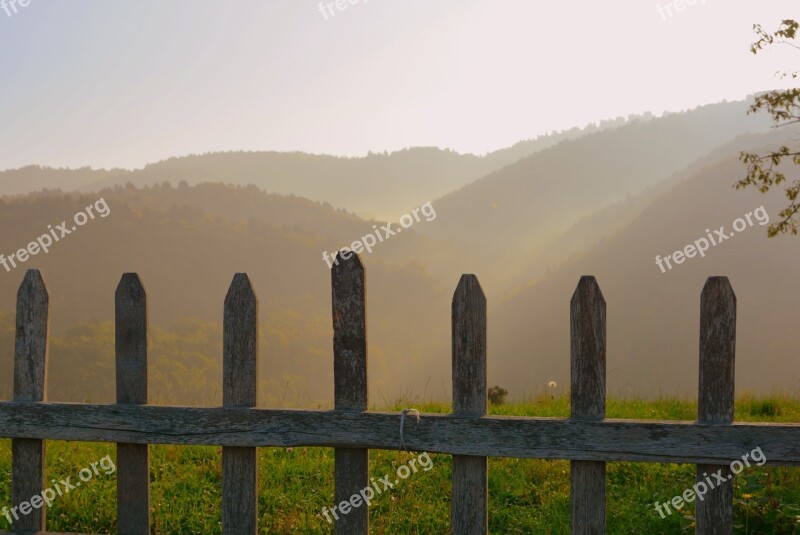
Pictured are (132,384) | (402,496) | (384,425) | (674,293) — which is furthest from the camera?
(674,293)

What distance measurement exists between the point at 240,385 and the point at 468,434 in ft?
4.46

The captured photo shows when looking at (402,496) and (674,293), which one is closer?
(402,496)

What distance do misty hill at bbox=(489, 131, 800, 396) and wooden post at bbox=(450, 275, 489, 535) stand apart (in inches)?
1309

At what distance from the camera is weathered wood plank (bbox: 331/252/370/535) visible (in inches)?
157

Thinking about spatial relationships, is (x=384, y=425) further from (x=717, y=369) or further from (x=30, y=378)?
(x=30, y=378)

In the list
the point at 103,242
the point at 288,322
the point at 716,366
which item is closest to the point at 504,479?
the point at 716,366

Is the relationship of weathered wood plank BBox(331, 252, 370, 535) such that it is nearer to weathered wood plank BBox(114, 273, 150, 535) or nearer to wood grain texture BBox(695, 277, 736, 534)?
weathered wood plank BBox(114, 273, 150, 535)

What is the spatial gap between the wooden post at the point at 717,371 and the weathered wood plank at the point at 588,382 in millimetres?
515

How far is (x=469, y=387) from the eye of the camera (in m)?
3.89

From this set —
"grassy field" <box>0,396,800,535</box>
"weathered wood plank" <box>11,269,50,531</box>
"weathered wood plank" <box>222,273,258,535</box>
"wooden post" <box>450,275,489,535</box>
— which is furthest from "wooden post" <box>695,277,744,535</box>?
Answer: "weathered wood plank" <box>11,269,50,531</box>

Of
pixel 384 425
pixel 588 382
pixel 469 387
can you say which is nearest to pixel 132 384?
pixel 384 425

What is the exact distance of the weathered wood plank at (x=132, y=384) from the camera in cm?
439

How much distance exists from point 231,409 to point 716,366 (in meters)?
2.67

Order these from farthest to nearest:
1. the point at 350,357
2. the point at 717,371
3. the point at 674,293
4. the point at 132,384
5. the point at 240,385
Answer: the point at 674,293 < the point at 132,384 < the point at 240,385 < the point at 350,357 < the point at 717,371
